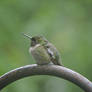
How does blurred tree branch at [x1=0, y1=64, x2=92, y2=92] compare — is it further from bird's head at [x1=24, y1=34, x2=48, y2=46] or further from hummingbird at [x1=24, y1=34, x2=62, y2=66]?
bird's head at [x1=24, y1=34, x2=48, y2=46]

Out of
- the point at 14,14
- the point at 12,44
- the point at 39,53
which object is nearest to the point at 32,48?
the point at 39,53

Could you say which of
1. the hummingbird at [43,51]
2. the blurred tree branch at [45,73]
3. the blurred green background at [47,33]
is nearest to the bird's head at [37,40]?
the hummingbird at [43,51]

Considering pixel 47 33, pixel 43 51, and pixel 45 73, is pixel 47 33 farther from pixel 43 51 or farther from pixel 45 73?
pixel 45 73

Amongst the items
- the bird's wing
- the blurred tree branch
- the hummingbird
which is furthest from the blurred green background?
the blurred tree branch

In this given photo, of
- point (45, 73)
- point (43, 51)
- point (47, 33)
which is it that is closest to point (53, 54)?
point (43, 51)

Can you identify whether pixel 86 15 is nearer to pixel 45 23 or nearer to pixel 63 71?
pixel 45 23

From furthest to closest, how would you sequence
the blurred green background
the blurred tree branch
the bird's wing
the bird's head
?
the blurred green background < the bird's head < the bird's wing < the blurred tree branch

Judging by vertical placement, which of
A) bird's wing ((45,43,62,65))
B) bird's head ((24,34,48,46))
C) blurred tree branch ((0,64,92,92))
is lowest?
blurred tree branch ((0,64,92,92))
